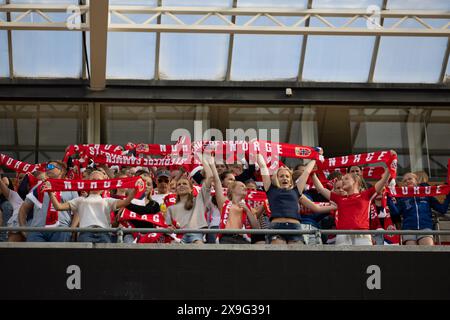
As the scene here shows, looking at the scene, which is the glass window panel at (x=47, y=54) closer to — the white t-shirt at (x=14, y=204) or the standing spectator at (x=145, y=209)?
the white t-shirt at (x=14, y=204)

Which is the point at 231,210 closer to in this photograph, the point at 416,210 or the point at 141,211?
the point at 141,211

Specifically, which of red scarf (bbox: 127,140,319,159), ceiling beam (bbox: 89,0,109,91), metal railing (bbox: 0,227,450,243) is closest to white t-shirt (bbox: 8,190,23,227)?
metal railing (bbox: 0,227,450,243)

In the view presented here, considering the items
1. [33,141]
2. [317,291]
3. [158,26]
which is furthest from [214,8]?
[317,291]

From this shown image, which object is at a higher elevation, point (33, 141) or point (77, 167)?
point (33, 141)

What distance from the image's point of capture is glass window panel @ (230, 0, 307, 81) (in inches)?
922

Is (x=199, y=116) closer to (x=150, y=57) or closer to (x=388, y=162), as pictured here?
(x=150, y=57)

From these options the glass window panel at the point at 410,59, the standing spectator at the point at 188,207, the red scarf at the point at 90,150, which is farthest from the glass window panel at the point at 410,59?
the standing spectator at the point at 188,207

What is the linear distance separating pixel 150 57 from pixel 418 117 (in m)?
6.55

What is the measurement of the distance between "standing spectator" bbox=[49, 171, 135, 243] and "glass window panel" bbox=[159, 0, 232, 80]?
1000 cm

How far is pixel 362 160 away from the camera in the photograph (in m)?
16.2

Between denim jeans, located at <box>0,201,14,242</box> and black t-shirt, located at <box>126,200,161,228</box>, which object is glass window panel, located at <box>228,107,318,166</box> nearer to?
denim jeans, located at <box>0,201,14,242</box>

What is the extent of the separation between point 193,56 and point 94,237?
10.9 m

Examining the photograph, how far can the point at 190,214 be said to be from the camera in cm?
1365

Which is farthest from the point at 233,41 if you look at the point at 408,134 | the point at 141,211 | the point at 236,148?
the point at 141,211
